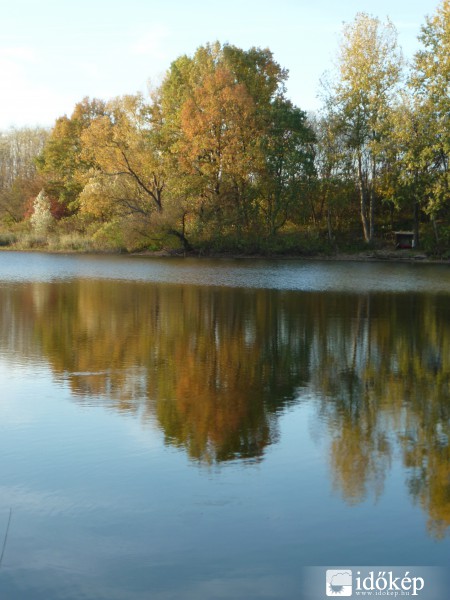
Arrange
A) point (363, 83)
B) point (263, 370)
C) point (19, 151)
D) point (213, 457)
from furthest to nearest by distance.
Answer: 1. point (19, 151)
2. point (363, 83)
3. point (263, 370)
4. point (213, 457)

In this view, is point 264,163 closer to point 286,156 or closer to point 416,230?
point 286,156

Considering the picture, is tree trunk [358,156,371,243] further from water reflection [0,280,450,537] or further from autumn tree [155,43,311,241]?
water reflection [0,280,450,537]

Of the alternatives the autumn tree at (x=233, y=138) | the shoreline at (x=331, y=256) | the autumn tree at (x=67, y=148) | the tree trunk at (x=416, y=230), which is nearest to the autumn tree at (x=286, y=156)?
the autumn tree at (x=233, y=138)

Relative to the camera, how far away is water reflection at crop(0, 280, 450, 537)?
725cm

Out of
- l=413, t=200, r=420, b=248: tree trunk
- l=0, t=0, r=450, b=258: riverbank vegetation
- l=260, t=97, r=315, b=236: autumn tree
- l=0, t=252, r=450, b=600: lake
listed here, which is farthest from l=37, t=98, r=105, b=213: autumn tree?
l=0, t=252, r=450, b=600: lake

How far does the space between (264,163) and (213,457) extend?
4650 cm

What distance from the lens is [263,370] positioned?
37.0 ft

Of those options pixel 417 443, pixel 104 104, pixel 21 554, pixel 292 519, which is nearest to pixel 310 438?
pixel 417 443

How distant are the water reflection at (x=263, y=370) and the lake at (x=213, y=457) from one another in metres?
0.04

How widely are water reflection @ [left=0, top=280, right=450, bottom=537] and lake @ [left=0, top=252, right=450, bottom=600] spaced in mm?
40

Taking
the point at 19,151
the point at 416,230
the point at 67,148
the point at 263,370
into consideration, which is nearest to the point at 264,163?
the point at 416,230

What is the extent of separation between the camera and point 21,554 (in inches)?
196

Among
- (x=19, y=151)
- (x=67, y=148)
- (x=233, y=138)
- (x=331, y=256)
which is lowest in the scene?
(x=331, y=256)

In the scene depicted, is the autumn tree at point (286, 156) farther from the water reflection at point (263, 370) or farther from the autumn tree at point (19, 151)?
the autumn tree at point (19, 151)
